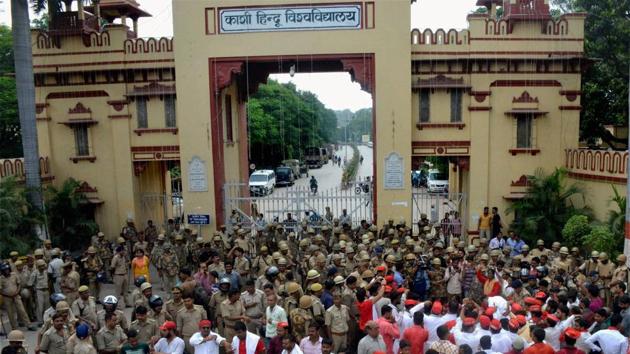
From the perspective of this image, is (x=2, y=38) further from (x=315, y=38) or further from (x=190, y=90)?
(x=315, y=38)

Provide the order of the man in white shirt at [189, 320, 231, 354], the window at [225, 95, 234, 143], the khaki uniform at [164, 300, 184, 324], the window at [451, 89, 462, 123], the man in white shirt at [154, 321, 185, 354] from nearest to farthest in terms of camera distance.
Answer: the man in white shirt at [189, 320, 231, 354], the man in white shirt at [154, 321, 185, 354], the khaki uniform at [164, 300, 184, 324], the window at [451, 89, 462, 123], the window at [225, 95, 234, 143]

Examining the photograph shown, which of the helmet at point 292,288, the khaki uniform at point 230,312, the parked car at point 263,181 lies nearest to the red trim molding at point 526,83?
the helmet at point 292,288

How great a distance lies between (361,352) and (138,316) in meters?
2.75

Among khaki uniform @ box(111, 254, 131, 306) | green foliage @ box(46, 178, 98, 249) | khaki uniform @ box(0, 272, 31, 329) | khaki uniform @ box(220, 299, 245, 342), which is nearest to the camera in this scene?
khaki uniform @ box(220, 299, 245, 342)

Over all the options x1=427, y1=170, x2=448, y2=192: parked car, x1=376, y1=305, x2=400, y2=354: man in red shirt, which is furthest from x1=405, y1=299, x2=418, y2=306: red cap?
x1=427, y1=170, x2=448, y2=192: parked car

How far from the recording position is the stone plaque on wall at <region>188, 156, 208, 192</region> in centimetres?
1541

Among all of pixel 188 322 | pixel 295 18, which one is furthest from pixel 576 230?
pixel 188 322

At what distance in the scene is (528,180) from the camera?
15070 millimetres

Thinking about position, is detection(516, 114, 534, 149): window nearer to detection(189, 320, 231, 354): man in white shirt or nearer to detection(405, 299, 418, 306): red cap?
detection(405, 299, 418, 306): red cap

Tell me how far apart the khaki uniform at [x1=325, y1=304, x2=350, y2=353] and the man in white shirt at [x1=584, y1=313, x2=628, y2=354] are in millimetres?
2858

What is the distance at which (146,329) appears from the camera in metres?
6.77

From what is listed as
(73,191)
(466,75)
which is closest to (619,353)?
(466,75)

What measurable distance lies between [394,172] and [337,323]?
8498mm

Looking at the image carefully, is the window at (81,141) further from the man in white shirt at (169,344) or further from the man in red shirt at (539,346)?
the man in red shirt at (539,346)
